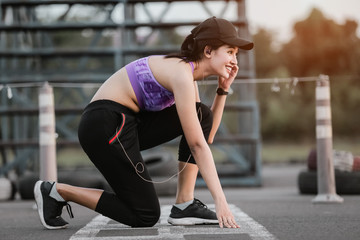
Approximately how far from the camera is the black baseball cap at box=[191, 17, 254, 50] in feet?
12.9

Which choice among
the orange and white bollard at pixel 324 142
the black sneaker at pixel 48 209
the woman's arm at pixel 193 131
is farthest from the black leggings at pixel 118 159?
the orange and white bollard at pixel 324 142

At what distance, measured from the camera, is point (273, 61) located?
5331 centimetres

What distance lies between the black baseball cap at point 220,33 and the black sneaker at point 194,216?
1.03 m

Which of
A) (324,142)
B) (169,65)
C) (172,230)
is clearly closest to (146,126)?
(169,65)

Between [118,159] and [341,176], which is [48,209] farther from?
[341,176]

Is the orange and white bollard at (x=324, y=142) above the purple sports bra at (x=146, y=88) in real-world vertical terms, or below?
below

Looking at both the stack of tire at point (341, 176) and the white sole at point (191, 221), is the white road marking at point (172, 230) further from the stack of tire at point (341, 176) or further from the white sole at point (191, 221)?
the stack of tire at point (341, 176)

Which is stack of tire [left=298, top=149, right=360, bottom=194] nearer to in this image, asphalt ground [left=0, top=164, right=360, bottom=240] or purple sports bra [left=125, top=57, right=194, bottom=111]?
asphalt ground [left=0, top=164, right=360, bottom=240]

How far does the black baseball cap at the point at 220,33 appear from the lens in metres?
3.94

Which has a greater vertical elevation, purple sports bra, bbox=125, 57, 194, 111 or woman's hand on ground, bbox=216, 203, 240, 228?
purple sports bra, bbox=125, 57, 194, 111

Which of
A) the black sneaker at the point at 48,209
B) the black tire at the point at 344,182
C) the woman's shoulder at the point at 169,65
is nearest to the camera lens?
the woman's shoulder at the point at 169,65

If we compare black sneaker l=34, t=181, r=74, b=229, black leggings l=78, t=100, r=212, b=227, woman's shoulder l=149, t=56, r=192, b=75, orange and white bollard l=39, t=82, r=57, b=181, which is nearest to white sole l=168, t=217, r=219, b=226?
black leggings l=78, t=100, r=212, b=227

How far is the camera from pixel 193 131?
12.5ft

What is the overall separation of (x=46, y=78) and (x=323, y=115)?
611 centimetres
